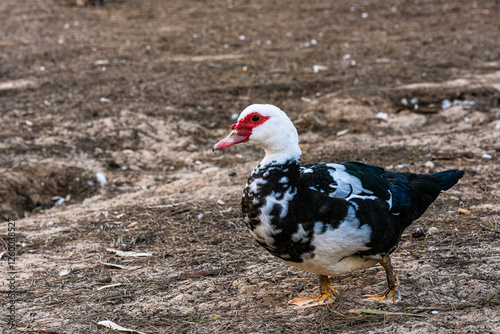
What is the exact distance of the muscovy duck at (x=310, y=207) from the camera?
312 cm

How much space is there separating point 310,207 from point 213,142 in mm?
4107

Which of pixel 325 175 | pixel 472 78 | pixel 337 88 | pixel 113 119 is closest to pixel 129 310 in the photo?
pixel 325 175

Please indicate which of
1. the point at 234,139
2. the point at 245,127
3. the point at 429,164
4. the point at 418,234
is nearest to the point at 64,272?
the point at 234,139

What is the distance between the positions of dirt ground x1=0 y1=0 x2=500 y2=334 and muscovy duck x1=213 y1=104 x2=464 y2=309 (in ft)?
1.41

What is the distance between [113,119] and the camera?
7.23m

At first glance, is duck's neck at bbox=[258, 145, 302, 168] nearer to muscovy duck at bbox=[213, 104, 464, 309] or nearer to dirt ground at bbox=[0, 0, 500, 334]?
muscovy duck at bbox=[213, 104, 464, 309]

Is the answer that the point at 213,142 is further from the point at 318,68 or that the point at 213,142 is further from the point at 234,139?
the point at 234,139

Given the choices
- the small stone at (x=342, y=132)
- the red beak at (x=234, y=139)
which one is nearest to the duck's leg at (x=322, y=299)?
the red beak at (x=234, y=139)

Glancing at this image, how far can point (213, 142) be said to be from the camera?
281 inches

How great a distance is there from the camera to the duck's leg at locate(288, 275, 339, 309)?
3527 millimetres

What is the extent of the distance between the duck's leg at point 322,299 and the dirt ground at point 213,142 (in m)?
0.06

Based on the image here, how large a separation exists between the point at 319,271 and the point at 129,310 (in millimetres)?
1290

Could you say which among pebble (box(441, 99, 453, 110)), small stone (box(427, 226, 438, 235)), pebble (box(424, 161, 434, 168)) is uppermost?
pebble (box(441, 99, 453, 110))

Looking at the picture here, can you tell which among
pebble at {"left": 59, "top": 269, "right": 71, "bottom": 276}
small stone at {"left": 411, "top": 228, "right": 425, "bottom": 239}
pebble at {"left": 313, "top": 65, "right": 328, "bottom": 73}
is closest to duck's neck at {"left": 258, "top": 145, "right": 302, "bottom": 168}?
small stone at {"left": 411, "top": 228, "right": 425, "bottom": 239}
